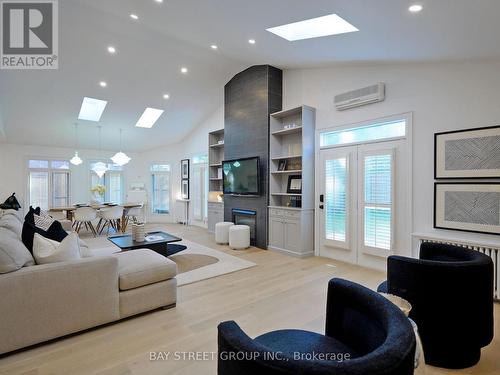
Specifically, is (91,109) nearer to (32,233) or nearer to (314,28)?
(32,233)

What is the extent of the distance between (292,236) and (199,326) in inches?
110

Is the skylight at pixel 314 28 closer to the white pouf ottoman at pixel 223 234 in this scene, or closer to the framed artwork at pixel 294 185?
the framed artwork at pixel 294 185

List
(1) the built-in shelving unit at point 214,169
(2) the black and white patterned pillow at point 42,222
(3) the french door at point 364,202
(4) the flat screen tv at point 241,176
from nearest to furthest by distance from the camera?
1. (2) the black and white patterned pillow at point 42,222
2. (3) the french door at point 364,202
3. (4) the flat screen tv at point 241,176
4. (1) the built-in shelving unit at point 214,169

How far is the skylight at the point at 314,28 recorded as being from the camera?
323 centimetres

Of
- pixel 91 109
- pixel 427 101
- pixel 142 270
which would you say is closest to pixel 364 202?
pixel 427 101

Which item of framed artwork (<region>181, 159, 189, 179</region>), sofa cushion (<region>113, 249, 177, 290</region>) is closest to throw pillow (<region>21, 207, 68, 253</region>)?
sofa cushion (<region>113, 249, 177, 290</region>)

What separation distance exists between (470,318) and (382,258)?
228 centimetres

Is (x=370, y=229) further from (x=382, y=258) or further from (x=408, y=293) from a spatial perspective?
(x=408, y=293)

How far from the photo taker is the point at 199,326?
254 cm

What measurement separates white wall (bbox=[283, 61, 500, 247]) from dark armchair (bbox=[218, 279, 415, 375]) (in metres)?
2.79

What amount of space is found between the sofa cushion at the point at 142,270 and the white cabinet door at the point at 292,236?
2.59m

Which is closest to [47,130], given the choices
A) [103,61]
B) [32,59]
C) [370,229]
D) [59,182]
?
[59,182]

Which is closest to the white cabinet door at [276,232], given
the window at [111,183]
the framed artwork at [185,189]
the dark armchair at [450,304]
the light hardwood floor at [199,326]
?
the light hardwood floor at [199,326]

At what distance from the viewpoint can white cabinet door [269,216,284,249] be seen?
5230mm
